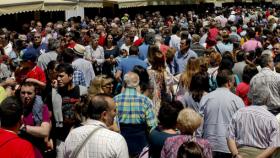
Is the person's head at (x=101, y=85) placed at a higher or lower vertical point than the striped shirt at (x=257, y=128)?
higher

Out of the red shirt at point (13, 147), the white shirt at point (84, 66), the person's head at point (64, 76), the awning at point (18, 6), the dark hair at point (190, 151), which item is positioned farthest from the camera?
the awning at point (18, 6)

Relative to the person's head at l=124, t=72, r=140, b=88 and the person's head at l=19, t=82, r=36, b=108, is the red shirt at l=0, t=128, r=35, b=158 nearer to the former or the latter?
the person's head at l=19, t=82, r=36, b=108

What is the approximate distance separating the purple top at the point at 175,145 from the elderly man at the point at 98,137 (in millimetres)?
393

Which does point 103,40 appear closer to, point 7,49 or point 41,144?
point 7,49

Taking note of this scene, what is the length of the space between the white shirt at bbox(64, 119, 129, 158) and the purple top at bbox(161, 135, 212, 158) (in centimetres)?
39

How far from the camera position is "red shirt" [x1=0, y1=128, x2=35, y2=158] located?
4.13m

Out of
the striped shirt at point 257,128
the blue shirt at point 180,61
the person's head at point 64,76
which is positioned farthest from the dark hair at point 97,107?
the blue shirt at point 180,61

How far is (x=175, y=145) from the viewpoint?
4.90 metres

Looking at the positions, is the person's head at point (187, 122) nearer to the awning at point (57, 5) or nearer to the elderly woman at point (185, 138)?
the elderly woman at point (185, 138)

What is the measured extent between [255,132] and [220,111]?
893 mm

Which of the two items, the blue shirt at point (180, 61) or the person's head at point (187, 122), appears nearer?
the person's head at point (187, 122)

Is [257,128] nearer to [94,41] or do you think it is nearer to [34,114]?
[34,114]

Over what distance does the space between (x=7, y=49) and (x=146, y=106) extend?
7.27 meters

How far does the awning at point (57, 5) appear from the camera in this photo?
17.5m
